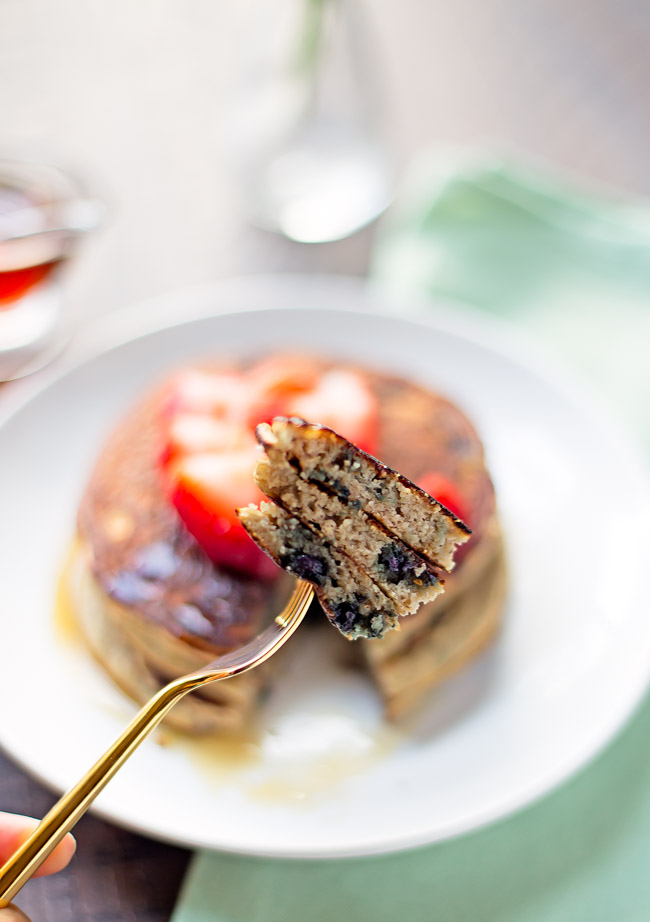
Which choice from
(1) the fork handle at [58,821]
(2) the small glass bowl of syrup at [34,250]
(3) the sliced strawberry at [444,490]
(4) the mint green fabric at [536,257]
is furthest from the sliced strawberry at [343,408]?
(1) the fork handle at [58,821]

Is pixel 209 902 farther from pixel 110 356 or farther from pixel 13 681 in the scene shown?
pixel 110 356

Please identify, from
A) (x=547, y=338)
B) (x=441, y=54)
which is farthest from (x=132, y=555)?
(x=441, y=54)

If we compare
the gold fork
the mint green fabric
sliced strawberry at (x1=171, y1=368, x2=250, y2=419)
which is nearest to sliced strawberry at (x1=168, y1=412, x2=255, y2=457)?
sliced strawberry at (x1=171, y1=368, x2=250, y2=419)

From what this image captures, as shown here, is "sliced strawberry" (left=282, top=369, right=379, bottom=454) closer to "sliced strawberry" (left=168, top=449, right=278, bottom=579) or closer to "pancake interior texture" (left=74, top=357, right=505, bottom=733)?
"pancake interior texture" (left=74, top=357, right=505, bottom=733)

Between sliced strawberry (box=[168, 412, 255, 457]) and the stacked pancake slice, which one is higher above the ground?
sliced strawberry (box=[168, 412, 255, 457])

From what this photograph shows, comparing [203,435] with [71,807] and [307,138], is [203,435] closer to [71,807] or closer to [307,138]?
[71,807]

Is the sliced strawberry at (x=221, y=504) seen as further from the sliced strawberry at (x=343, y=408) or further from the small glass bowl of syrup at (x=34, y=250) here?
the small glass bowl of syrup at (x=34, y=250)

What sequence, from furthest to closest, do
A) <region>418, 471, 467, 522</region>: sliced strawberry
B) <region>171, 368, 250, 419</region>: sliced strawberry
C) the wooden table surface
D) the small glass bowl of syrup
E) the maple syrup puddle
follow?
the wooden table surface
the small glass bowl of syrup
<region>171, 368, 250, 419</region>: sliced strawberry
<region>418, 471, 467, 522</region>: sliced strawberry
the maple syrup puddle
